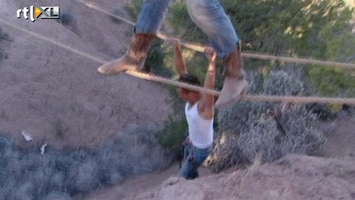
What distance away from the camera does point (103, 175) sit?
372 inches

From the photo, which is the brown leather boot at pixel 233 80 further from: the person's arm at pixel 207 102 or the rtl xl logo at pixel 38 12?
the rtl xl logo at pixel 38 12

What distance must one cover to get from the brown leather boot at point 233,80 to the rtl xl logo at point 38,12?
31.7 feet

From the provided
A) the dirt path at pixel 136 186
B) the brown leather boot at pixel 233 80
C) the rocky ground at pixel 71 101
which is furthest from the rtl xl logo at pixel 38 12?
the brown leather boot at pixel 233 80

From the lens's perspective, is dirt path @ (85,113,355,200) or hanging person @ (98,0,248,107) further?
dirt path @ (85,113,355,200)

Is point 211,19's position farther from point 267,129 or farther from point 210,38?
point 267,129

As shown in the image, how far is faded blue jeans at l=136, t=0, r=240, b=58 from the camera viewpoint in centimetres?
440

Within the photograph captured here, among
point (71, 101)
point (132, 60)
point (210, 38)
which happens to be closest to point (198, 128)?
point (132, 60)

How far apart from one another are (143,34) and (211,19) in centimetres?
65

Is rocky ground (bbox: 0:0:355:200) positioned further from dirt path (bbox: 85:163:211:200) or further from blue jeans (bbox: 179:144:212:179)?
blue jeans (bbox: 179:144:212:179)

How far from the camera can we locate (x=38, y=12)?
47.9 feet

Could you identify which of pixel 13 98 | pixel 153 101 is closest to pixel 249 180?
pixel 13 98

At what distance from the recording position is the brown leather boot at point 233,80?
4625mm

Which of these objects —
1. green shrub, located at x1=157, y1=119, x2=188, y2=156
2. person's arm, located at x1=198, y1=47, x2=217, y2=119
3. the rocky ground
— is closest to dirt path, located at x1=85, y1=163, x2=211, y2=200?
the rocky ground

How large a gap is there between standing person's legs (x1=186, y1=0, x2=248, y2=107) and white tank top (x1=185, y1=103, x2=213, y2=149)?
1.22 meters
